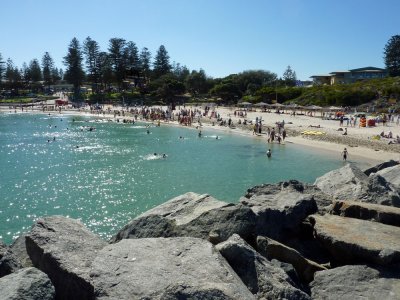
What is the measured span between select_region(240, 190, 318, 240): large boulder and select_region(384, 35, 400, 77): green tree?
351 ft

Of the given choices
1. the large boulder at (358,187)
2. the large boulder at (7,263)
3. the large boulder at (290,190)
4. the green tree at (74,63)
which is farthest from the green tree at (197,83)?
the large boulder at (7,263)

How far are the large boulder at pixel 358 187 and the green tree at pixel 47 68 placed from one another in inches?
4621

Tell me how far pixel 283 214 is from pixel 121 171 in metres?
21.2

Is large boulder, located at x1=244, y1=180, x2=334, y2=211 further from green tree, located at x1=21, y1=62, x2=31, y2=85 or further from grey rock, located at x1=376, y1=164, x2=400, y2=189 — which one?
green tree, located at x1=21, y1=62, x2=31, y2=85

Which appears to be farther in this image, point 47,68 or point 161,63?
point 47,68

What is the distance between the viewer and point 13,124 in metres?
64.0

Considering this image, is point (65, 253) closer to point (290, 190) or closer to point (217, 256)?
point (217, 256)

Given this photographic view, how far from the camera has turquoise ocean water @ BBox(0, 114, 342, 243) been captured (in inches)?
752

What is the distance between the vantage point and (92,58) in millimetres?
99562

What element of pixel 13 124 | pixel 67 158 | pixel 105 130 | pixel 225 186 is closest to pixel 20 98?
pixel 13 124

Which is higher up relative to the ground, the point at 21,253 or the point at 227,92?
the point at 227,92

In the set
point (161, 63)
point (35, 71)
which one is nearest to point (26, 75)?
point (35, 71)

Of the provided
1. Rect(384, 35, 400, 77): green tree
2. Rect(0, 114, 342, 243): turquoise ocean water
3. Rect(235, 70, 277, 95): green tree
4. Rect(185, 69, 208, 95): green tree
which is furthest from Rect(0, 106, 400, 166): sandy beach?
Rect(384, 35, 400, 77): green tree

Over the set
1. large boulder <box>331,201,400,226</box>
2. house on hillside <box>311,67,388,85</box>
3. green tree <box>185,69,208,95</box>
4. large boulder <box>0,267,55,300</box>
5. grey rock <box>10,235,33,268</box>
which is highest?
house on hillside <box>311,67,388,85</box>
